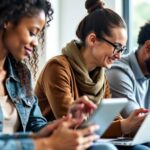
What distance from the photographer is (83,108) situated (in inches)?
50.6

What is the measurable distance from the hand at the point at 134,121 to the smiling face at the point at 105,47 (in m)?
0.26

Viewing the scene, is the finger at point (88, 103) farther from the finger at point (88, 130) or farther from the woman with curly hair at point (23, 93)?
the finger at point (88, 130)

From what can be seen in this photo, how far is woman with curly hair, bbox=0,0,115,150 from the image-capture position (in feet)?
3.61

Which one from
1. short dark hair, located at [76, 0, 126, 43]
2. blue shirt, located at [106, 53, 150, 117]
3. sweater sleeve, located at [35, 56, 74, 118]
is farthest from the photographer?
blue shirt, located at [106, 53, 150, 117]

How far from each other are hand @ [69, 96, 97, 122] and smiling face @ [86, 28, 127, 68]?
564 millimetres

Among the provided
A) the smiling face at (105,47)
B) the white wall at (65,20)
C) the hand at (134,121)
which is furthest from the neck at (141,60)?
the white wall at (65,20)

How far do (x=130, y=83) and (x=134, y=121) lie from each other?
324 mm

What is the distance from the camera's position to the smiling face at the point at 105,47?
181 cm

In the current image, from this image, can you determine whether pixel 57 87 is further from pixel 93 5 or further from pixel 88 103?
pixel 93 5

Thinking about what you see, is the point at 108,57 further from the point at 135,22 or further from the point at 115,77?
the point at 135,22

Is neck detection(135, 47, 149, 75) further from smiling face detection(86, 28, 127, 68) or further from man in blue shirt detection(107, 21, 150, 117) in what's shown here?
smiling face detection(86, 28, 127, 68)

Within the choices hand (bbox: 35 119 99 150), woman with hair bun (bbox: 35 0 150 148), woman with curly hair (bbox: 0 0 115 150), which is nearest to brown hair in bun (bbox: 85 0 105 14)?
woman with hair bun (bbox: 35 0 150 148)

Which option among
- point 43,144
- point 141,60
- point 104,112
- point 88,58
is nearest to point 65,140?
point 43,144

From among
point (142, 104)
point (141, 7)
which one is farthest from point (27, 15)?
point (141, 7)
